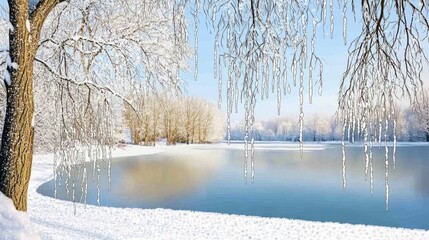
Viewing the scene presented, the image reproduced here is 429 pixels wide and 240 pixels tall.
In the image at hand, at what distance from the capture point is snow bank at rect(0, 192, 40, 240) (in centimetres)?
191

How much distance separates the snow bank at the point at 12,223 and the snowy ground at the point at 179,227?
9.54 feet

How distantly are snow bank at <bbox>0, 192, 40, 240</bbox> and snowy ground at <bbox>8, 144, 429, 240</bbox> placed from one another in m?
2.91

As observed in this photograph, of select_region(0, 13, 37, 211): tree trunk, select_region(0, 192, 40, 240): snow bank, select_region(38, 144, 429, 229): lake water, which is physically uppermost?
select_region(0, 13, 37, 211): tree trunk

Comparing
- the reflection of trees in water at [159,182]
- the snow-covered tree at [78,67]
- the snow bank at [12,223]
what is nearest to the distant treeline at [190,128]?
the reflection of trees in water at [159,182]

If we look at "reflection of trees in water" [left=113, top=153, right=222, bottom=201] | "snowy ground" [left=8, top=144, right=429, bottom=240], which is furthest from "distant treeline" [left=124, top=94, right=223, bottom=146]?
"snowy ground" [left=8, top=144, right=429, bottom=240]

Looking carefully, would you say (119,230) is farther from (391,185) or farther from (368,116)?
(391,185)

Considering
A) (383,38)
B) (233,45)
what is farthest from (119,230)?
(383,38)

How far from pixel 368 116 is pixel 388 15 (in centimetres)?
58

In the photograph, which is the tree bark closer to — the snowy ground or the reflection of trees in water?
the snowy ground

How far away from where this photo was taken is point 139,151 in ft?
87.8

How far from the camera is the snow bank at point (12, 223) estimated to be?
1910 mm

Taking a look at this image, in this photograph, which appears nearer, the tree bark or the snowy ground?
the tree bark

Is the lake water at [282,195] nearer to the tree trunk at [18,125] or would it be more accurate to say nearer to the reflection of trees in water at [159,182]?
the reflection of trees in water at [159,182]

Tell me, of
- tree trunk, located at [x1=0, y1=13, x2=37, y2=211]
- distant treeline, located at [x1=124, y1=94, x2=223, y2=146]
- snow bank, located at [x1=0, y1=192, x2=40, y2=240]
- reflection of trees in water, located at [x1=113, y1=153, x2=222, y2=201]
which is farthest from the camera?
distant treeline, located at [x1=124, y1=94, x2=223, y2=146]
